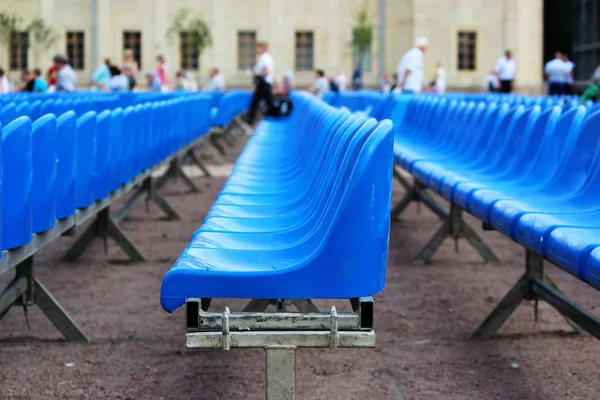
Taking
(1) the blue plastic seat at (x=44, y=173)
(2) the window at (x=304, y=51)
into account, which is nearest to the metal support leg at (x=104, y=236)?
(1) the blue plastic seat at (x=44, y=173)

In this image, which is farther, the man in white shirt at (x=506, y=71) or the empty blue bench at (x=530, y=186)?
the man in white shirt at (x=506, y=71)

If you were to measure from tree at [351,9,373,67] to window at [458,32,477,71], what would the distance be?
5027 millimetres

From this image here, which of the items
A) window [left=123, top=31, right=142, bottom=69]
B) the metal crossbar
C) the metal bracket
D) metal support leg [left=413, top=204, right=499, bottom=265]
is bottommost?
metal support leg [left=413, top=204, right=499, bottom=265]

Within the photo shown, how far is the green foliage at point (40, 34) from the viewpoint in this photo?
177 feet

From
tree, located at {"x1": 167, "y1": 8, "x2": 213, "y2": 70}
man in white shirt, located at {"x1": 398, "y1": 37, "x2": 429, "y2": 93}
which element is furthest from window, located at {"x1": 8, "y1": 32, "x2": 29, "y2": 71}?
man in white shirt, located at {"x1": 398, "y1": 37, "x2": 429, "y2": 93}

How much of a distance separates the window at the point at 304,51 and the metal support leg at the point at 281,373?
54386mm

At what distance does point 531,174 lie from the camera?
536 centimetres

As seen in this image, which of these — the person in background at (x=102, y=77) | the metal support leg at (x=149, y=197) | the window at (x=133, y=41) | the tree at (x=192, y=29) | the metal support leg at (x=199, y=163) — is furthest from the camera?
the window at (x=133, y=41)

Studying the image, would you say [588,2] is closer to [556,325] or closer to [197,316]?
[556,325]

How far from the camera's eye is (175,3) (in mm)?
55906

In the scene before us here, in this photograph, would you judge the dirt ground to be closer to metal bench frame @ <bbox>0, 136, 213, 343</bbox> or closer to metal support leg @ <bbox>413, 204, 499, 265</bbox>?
metal bench frame @ <bbox>0, 136, 213, 343</bbox>

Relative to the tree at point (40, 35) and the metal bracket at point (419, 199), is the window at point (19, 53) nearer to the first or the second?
the tree at point (40, 35)

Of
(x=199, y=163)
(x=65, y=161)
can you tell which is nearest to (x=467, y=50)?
(x=199, y=163)

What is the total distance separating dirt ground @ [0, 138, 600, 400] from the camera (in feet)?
14.0
